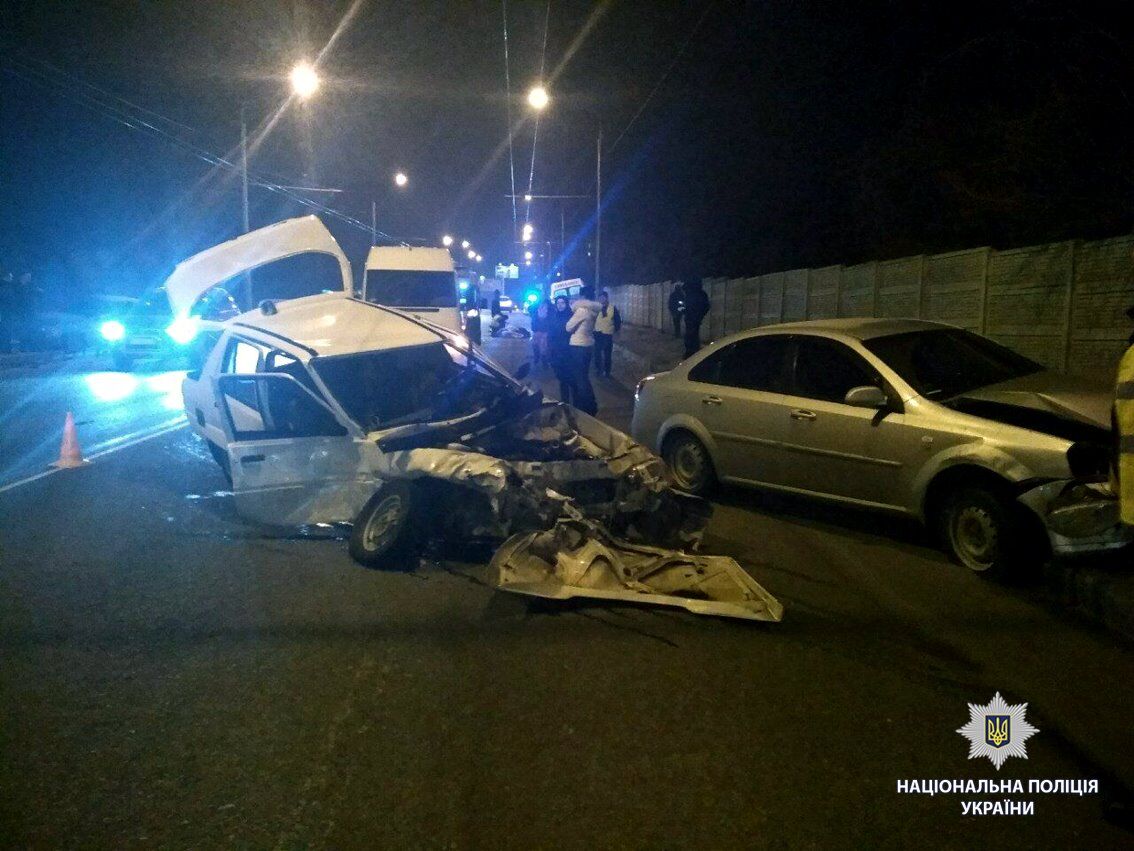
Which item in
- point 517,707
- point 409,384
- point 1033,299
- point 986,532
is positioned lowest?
point 517,707

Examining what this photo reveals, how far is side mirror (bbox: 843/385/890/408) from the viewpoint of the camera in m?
6.57

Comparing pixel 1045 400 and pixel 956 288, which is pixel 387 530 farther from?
pixel 956 288

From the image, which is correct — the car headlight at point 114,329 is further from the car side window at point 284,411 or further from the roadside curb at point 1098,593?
the roadside curb at point 1098,593

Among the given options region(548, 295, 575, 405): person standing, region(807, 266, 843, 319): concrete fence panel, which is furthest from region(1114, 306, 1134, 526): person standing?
region(807, 266, 843, 319): concrete fence panel

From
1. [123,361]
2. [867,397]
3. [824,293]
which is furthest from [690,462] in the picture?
[123,361]

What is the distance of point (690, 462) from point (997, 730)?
4.81 metres

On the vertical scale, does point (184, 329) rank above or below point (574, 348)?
above

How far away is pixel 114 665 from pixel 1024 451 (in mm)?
5290

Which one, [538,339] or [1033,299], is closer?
[1033,299]

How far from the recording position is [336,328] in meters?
7.77

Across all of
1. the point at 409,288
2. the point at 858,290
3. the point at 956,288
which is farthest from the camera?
the point at 409,288

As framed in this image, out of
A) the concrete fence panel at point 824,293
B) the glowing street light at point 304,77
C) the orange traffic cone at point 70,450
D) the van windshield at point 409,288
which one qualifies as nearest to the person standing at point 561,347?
the concrete fence panel at point 824,293

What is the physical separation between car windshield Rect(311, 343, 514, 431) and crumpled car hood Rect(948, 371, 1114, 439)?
3.59 metres

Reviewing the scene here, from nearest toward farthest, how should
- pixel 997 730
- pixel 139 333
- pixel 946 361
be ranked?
pixel 997 730 → pixel 946 361 → pixel 139 333
